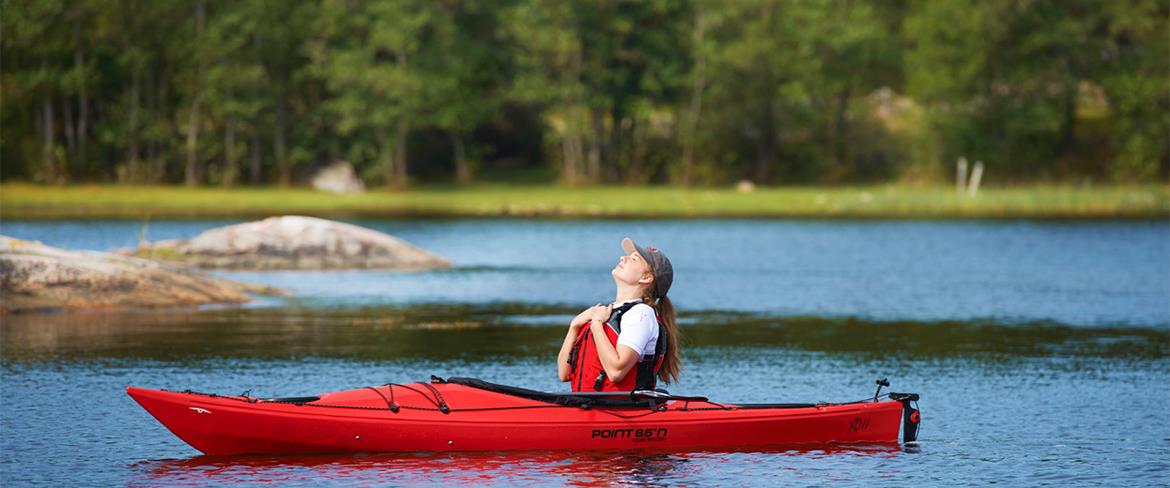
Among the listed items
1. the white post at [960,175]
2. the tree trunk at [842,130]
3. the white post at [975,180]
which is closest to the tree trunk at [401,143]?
the tree trunk at [842,130]

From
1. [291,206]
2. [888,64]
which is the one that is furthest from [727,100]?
[291,206]

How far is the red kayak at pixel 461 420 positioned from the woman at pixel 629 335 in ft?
0.64

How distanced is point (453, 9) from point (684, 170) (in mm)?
11298

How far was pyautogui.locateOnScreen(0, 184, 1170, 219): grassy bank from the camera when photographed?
5147cm

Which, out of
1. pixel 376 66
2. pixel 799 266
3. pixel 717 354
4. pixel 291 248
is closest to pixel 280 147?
pixel 376 66

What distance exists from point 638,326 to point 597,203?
143 feet

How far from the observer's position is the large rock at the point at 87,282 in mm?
23103

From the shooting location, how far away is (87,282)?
23.6 m

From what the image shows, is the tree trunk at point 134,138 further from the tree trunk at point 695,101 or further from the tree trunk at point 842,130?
the tree trunk at point 842,130

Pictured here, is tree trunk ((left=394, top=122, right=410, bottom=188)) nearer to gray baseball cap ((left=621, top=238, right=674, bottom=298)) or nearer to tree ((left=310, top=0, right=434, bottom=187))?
tree ((left=310, top=0, right=434, bottom=187))

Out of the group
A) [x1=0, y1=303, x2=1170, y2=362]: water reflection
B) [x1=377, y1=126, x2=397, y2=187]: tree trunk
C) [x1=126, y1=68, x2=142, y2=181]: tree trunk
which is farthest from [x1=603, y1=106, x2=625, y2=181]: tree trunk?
[x1=0, y1=303, x2=1170, y2=362]: water reflection

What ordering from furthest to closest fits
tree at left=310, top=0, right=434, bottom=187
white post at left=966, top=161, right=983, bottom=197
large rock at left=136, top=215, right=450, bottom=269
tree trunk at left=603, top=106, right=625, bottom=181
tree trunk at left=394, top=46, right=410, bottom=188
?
tree trunk at left=603, top=106, right=625, bottom=181
tree trunk at left=394, top=46, right=410, bottom=188
tree at left=310, top=0, right=434, bottom=187
white post at left=966, top=161, right=983, bottom=197
large rock at left=136, top=215, right=450, bottom=269

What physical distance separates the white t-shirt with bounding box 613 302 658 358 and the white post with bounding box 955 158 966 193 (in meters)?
48.1

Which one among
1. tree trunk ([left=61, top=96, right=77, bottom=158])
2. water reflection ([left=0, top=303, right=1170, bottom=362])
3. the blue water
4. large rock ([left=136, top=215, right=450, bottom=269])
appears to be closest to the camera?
water reflection ([left=0, top=303, right=1170, bottom=362])
